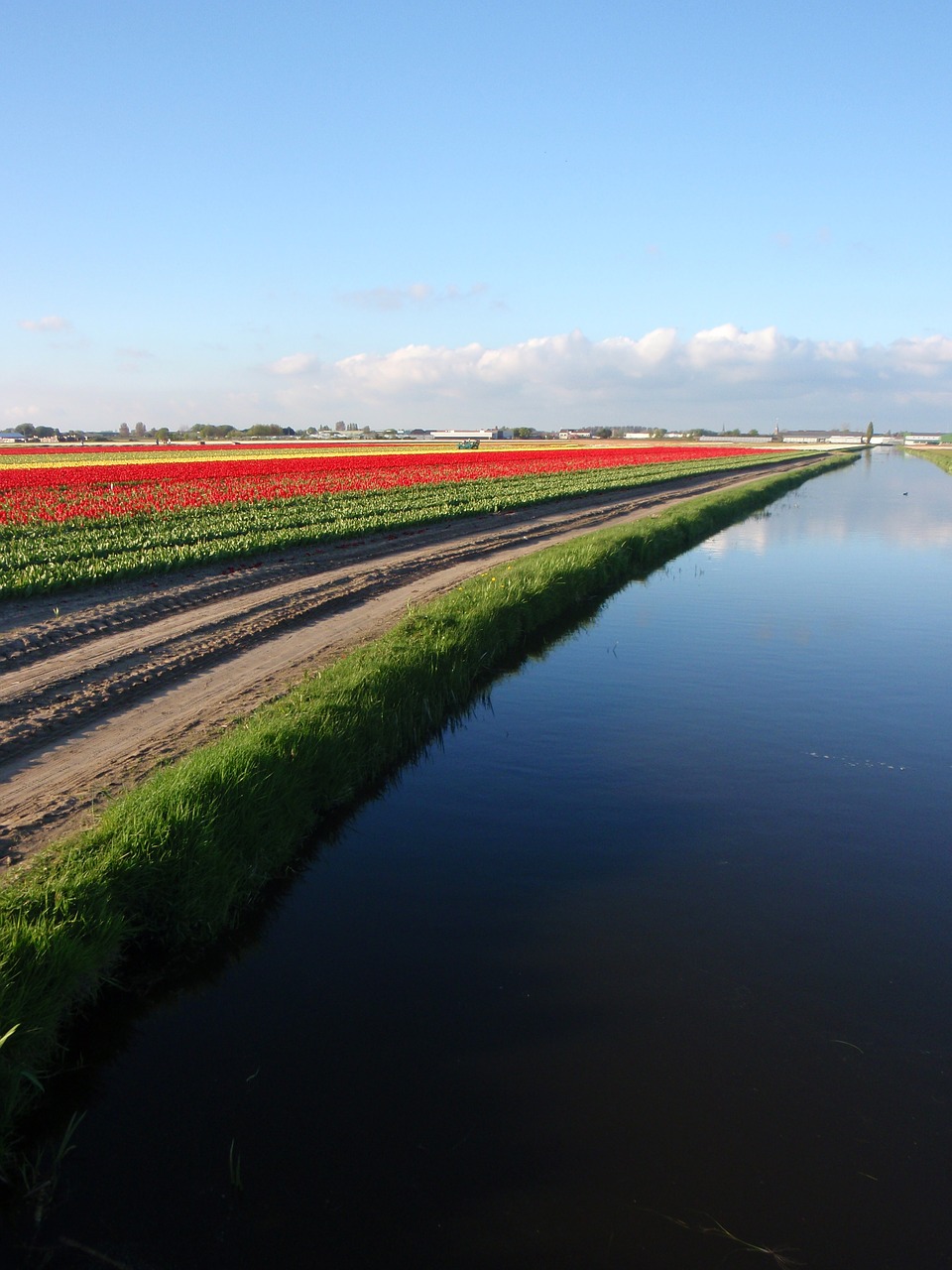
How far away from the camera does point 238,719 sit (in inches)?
381

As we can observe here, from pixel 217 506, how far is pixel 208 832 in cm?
2591

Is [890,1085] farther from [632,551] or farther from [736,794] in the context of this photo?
[632,551]

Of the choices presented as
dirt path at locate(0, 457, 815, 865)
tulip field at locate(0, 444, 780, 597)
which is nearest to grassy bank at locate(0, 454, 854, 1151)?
dirt path at locate(0, 457, 815, 865)

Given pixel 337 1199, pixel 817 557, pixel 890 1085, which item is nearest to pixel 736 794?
pixel 890 1085

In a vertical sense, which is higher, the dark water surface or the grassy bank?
the grassy bank

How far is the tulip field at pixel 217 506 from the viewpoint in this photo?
1958 cm

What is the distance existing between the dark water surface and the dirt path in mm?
2225

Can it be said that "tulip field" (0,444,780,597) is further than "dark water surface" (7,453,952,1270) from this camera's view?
Yes

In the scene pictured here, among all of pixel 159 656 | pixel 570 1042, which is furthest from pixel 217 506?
pixel 570 1042

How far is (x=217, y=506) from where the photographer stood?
3106 centimetres

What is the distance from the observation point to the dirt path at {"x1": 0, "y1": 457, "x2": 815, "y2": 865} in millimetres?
8125

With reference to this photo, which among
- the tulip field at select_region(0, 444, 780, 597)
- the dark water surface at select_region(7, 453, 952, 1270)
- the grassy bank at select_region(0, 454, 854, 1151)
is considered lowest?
the dark water surface at select_region(7, 453, 952, 1270)

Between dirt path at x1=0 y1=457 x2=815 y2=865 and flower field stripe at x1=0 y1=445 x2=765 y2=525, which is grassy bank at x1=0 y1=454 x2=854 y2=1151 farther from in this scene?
flower field stripe at x1=0 y1=445 x2=765 y2=525

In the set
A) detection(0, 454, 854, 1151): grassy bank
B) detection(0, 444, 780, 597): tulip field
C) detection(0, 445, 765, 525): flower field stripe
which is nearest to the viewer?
detection(0, 454, 854, 1151): grassy bank
